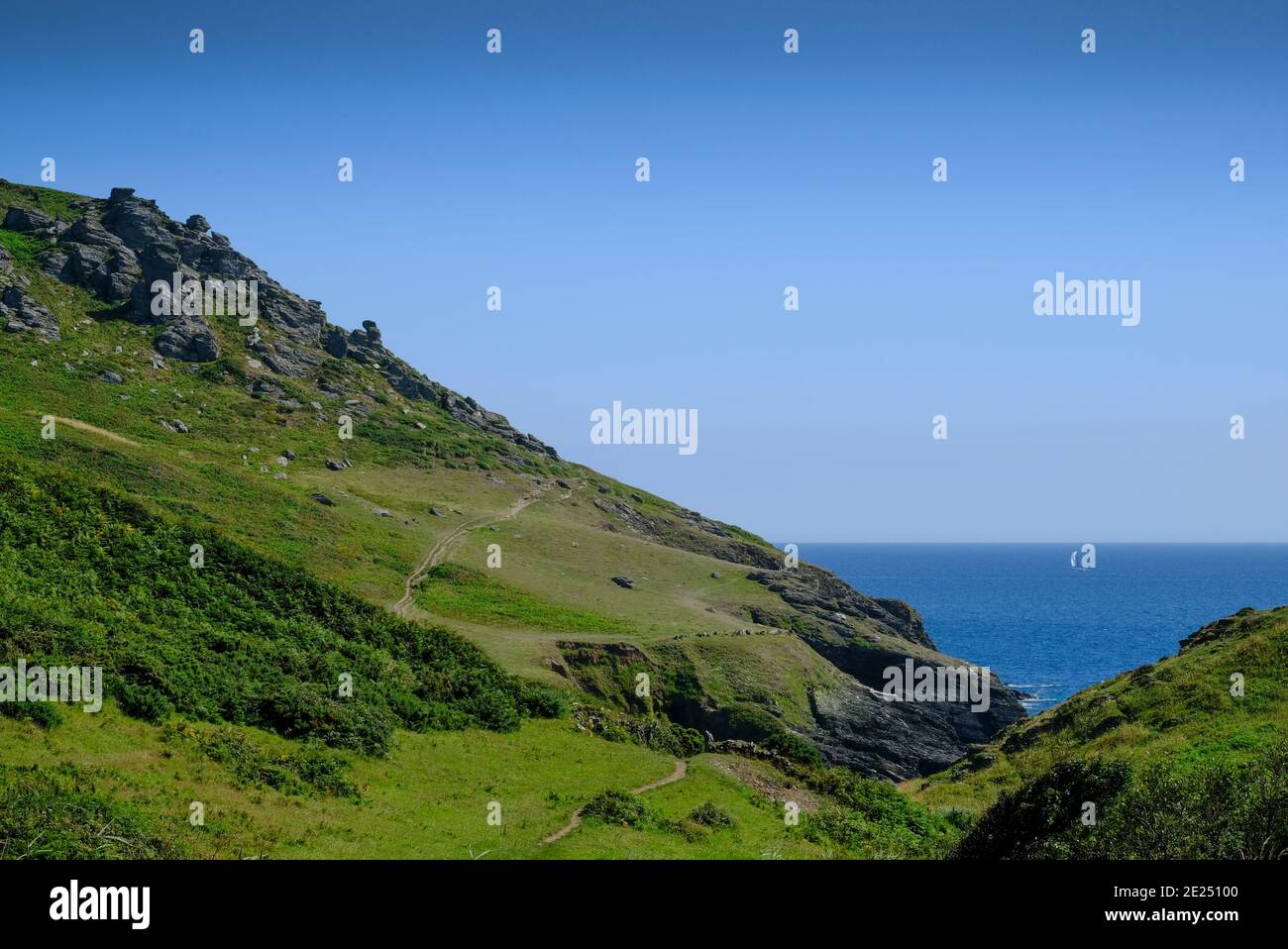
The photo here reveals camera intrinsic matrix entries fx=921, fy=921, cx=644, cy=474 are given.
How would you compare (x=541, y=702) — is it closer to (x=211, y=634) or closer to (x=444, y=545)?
(x=211, y=634)

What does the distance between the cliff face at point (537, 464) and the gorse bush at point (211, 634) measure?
527 inches

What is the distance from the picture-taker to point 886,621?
105125 millimetres

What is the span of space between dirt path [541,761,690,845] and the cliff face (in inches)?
619

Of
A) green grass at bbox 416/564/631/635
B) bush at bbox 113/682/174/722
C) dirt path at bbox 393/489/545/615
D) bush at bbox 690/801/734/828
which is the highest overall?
dirt path at bbox 393/489/545/615

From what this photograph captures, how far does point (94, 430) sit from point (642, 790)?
6763 centimetres

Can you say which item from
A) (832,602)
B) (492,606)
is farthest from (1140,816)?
(832,602)

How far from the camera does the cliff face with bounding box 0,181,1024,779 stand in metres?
62.9

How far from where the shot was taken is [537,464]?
415 ft

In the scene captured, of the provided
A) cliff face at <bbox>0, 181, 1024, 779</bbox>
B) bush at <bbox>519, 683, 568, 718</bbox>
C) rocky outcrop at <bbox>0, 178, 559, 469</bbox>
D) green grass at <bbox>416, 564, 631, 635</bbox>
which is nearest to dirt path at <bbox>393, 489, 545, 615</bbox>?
green grass at <bbox>416, 564, 631, 635</bbox>

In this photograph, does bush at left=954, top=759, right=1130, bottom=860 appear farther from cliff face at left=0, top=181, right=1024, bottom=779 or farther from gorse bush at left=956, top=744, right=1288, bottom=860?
cliff face at left=0, top=181, right=1024, bottom=779

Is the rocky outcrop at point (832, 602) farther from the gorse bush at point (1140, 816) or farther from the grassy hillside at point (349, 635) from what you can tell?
the gorse bush at point (1140, 816)

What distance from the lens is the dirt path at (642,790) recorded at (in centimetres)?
2798
